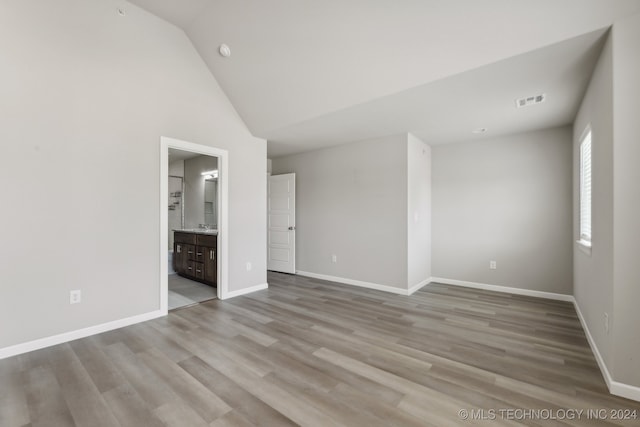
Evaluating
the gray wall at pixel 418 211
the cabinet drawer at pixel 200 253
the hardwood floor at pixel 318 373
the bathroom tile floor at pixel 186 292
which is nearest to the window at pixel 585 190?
the hardwood floor at pixel 318 373

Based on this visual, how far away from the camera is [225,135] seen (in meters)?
4.18

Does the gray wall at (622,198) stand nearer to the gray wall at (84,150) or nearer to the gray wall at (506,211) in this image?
the gray wall at (506,211)

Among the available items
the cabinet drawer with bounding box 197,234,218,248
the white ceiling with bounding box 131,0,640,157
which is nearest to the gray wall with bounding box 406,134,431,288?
the white ceiling with bounding box 131,0,640,157

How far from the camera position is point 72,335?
9.21ft

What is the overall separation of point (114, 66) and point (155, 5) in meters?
0.82

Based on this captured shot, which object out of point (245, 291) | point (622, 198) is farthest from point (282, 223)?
point (622, 198)

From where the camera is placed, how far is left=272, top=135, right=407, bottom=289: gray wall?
14.6 ft

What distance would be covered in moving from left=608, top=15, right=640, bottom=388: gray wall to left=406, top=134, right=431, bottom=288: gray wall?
2.50m

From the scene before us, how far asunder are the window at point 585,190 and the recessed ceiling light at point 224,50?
3.95 meters

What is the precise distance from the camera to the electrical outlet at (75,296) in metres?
2.83

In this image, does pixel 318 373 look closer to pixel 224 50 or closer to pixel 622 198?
pixel 622 198

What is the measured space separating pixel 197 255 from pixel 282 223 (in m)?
1.68

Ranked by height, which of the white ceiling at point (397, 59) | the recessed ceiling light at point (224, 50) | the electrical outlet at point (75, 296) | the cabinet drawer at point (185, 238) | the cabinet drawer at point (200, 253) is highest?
the recessed ceiling light at point (224, 50)

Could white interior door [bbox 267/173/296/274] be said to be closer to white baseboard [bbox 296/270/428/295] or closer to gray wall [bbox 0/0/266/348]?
white baseboard [bbox 296/270/428/295]
